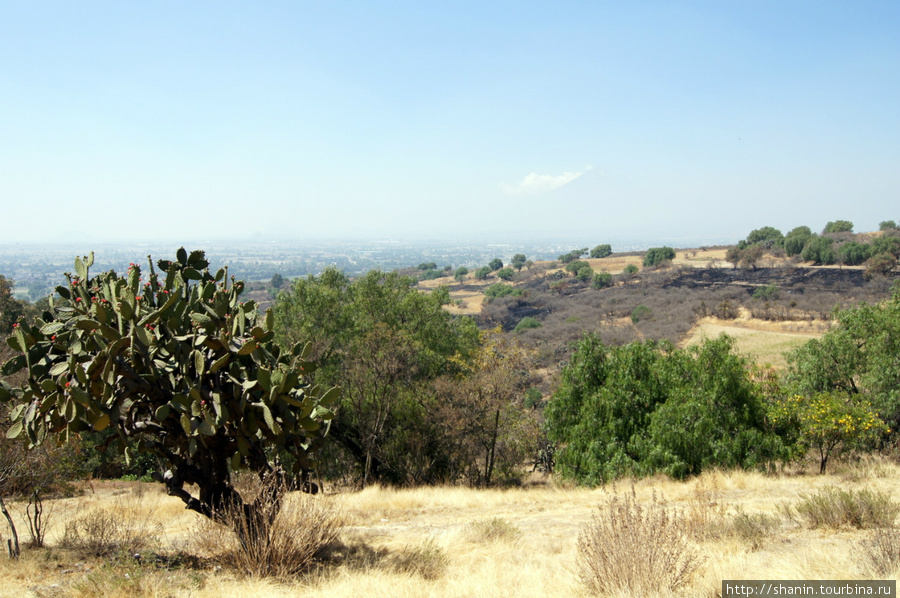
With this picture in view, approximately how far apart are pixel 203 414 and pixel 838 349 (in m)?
17.2

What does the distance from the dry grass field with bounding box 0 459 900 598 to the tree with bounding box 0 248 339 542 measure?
31.9 inches

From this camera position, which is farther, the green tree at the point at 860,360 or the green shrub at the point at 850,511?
the green tree at the point at 860,360

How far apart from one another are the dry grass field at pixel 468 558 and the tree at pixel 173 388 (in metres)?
0.81

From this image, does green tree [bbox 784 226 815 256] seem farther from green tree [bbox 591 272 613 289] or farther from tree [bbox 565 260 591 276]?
tree [bbox 565 260 591 276]

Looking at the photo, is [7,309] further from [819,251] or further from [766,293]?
[819,251]

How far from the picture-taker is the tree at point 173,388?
5.64 metres

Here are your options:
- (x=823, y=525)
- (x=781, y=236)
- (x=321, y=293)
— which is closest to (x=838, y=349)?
(x=823, y=525)

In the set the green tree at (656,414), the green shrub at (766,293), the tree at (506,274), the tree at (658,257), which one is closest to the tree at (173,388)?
the green tree at (656,414)

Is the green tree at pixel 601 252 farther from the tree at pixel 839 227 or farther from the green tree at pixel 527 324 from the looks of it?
the green tree at pixel 527 324

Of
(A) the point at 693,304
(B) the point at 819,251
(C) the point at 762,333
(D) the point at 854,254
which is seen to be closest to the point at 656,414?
(C) the point at 762,333

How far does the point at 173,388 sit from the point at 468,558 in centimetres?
429

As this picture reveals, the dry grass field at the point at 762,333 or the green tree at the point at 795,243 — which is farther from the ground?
the green tree at the point at 795,243

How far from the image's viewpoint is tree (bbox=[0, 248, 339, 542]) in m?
5.64

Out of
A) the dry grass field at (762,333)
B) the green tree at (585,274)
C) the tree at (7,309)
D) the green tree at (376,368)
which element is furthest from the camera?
the green tree at (585,274)
